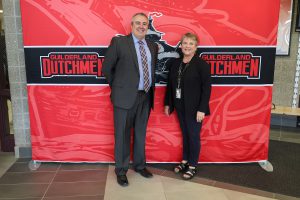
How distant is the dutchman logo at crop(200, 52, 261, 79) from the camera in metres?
3.17

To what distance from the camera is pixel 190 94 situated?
301cm

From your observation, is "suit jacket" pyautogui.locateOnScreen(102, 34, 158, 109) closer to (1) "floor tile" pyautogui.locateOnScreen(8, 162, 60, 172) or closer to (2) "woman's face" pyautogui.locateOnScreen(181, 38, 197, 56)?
(2) "woman's face" pyautogui.locateOnScreen(181, 38, 197, 56)

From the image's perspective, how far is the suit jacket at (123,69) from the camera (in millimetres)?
2818

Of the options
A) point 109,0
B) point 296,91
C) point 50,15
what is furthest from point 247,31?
point 296,91

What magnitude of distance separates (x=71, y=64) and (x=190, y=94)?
127cm

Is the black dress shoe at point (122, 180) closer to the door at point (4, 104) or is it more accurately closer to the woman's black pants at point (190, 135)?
the woman's black pants at point (190, 135)

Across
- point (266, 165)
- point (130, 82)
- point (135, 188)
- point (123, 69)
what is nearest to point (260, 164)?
point (266, 165)

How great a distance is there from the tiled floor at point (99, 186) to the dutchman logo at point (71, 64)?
3.41 feet

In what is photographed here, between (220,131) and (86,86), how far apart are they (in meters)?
1.54

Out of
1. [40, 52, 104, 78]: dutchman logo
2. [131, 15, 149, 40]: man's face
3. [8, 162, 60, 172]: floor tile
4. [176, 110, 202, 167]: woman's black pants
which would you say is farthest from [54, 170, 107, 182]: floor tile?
[131, 15, 149, 40]: man's face

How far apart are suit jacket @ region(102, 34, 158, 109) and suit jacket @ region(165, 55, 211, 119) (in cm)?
46

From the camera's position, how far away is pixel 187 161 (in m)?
3.32

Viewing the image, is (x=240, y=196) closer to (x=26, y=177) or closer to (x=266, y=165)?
(x=266, y=165)

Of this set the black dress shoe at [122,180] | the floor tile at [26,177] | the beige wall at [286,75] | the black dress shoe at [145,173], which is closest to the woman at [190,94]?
the black dress shoe at [145,173]
